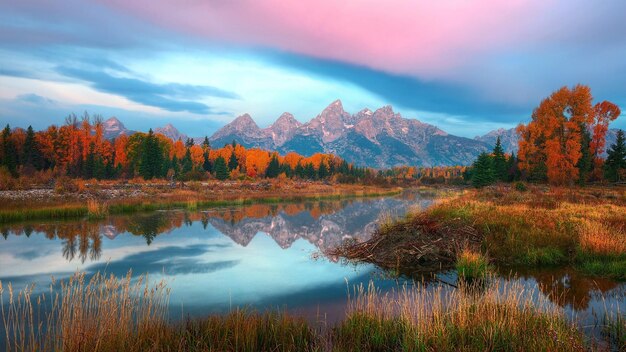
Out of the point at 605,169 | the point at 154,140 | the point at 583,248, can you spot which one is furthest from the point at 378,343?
the point at 154,140

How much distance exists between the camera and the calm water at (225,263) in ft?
36.3

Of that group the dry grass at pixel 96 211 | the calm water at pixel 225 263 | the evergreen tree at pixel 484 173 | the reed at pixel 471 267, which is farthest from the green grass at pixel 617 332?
the evergreen tree at pixel 484 173

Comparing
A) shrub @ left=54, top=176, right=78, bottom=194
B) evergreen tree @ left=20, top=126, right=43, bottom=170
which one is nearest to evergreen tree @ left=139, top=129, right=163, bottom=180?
evergreen tree @ left=20, top=126, right=43, bottom=170

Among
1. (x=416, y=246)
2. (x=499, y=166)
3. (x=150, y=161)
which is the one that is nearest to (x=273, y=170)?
(x=150, y=161)

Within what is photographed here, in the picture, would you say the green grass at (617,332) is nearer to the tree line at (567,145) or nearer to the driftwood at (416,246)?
the driftwood at (416,246)

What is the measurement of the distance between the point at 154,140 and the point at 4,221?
217 feet

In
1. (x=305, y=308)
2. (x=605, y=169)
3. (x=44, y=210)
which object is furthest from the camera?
(x=605, y=169)

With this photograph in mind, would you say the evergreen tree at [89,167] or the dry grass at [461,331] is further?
the evergreen tree at [89,167]

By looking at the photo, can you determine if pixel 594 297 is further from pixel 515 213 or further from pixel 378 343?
pixel 515 213

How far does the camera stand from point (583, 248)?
14453mm

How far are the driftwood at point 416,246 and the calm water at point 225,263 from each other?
106 cm

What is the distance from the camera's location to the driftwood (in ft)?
49.7

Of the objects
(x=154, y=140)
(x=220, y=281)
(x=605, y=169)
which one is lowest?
(x=220, y=281)

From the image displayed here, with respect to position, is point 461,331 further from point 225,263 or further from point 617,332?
point 225,263
